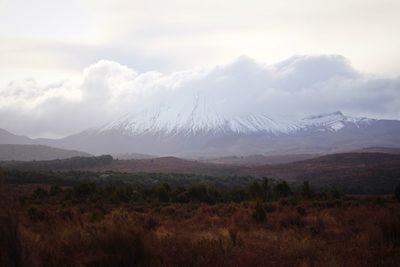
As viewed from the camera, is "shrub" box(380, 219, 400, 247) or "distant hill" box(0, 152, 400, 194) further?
"distant hill" box(0, 152, 400, 194)

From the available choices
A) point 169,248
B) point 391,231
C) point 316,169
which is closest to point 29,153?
point 316,169

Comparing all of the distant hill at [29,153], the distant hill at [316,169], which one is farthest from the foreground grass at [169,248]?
the distant hill at [29,153]

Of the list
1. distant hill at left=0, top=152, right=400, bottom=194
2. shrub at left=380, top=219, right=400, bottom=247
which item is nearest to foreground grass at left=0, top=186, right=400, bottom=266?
shrub at left=380, top=219, right=400, bottom=247

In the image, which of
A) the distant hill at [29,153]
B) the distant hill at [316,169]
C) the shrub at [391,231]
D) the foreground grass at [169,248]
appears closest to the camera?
the foreground grass at [169,248]

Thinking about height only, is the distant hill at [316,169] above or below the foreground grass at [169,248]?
below

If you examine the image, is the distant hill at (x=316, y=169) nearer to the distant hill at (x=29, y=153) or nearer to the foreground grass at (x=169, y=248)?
the foreground grass at (x=169, y=248)

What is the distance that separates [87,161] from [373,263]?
10301 cm

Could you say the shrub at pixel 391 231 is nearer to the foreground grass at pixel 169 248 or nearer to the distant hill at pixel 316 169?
the foreground grass at pixel 169 248

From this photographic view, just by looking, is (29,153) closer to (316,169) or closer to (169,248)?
(316,169)

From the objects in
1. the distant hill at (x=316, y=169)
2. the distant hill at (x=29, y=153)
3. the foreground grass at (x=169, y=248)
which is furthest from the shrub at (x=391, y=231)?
the distant hill at (x=29, y=153)

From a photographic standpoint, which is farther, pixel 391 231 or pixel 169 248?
pixel 391 231

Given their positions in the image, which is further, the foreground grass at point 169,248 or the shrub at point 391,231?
the shrub at point 391,231

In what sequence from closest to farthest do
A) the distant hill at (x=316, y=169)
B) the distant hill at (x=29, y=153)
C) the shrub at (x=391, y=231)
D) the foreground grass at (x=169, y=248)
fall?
the foreground grass at (x=169, y=248) < the shrub at (x=391, y=231) < the distant hill at (x=316, y=169) < the distant hill at (x=29, y=153)

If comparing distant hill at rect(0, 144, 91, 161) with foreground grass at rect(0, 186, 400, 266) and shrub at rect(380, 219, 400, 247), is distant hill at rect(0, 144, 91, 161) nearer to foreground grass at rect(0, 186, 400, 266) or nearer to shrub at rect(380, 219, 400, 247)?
foreground grass at rect(0, 186, 400, 266)
